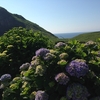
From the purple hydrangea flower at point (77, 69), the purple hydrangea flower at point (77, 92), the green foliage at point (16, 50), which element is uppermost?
the purple hydrangea flower at point (77, 69)

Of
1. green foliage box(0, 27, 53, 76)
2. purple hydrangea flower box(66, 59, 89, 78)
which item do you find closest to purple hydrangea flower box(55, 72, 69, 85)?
purple hydrangea flower box(66, 59, 89, 78)

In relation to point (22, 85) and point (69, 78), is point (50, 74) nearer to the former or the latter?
point (69, 78)

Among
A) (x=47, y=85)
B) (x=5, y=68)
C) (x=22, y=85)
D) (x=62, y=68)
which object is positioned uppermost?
(x=62, y=68)

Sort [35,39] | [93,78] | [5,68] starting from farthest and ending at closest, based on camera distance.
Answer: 1. [35,39]
2. [5,68]
3. [93,78]

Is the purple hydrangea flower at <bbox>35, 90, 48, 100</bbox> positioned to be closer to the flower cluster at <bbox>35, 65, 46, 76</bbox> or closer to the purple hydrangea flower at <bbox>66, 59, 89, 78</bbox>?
the flower cluster at <bbox>35, 65, 46, 76</bbox>

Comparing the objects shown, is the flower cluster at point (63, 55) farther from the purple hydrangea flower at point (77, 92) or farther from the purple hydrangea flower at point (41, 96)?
the purple hydrangea flower at point (41, 96)

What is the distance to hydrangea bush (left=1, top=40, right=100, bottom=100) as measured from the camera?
390 centimetres

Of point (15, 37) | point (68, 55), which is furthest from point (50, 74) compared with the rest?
point (15, 37)

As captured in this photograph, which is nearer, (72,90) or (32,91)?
(72,90)

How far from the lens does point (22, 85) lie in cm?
509

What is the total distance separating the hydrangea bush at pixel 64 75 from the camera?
153 inches

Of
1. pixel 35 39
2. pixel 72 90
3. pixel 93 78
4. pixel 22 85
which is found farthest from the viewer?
pixel 35 39

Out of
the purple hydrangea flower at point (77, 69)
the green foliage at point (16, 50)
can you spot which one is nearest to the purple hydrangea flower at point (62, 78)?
the purple hydrangea flower at point (77, 69)

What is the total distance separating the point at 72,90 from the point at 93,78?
553mm
